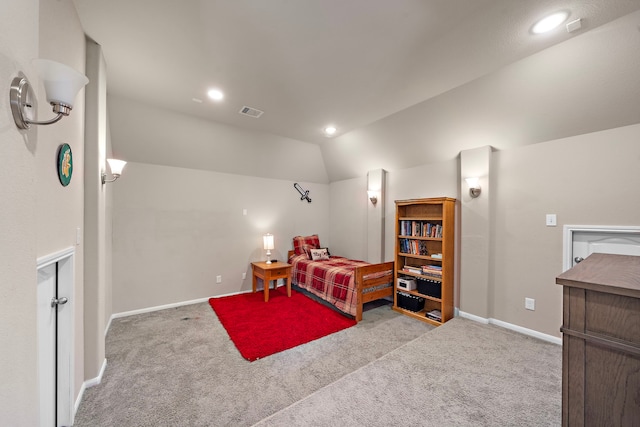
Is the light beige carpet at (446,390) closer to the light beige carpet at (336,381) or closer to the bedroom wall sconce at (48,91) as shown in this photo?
the light beige carpet at (336,381)

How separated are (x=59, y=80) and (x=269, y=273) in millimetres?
3318

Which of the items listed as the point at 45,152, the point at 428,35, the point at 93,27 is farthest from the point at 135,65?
the point at 428,35

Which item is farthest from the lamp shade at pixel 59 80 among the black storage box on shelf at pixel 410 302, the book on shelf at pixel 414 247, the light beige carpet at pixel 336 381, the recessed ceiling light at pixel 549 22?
the black storage box on shelf at pixel 410 302

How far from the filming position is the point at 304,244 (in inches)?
191

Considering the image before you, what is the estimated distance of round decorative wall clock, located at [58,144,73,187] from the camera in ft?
4.75

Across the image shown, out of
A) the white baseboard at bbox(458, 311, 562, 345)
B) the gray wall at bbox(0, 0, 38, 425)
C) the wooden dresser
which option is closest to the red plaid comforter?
the white baseboard at bbox(458, 311, 562, 345)

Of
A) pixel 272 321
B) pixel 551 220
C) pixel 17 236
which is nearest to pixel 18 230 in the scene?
pixel 17 236

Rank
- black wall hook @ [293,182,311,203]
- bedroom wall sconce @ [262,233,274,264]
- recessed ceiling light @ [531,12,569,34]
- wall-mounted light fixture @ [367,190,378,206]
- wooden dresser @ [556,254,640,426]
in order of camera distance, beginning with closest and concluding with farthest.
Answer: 1. wooden dresser @ [556,254,640,426]
2. recessed ceiling light @ [531,12,569,34]
3. bedroom wall sconce @ [262,233,274,264]
4. wall-mounted light fixture @ [367,190,378,206]
5. black wall hook @ [293,182,311,203]

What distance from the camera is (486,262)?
2.99 m

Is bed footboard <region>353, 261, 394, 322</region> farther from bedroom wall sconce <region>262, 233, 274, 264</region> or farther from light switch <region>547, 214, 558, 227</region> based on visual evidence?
light switch <region>547, 214, 558, 227</region>

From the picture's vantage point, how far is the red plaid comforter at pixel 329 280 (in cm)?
333

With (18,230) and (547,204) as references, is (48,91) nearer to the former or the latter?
(18,230)

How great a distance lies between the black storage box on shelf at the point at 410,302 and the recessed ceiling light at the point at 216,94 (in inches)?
137

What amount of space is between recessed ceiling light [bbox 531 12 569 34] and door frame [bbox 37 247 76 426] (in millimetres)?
3525
